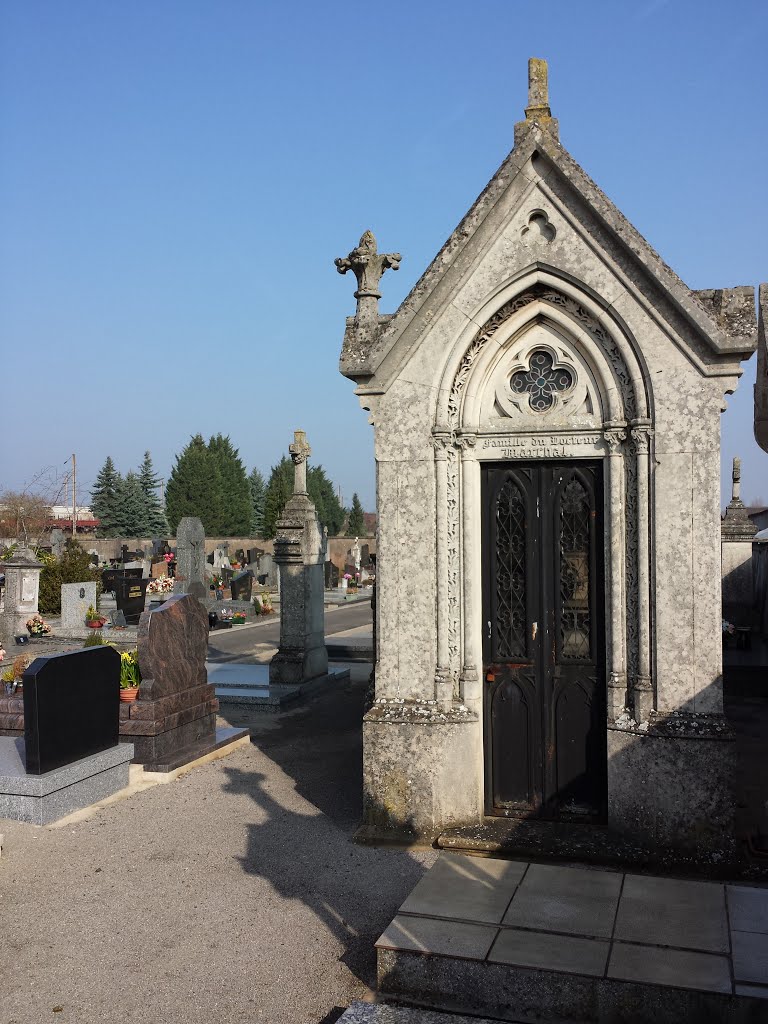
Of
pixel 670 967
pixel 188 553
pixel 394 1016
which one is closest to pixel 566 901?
pixel 670 967

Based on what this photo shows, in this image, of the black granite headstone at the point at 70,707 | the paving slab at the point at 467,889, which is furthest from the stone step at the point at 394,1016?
the black granite headstone at the point at 70,707

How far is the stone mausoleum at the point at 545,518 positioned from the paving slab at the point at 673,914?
4.95ft

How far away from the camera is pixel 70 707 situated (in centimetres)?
790

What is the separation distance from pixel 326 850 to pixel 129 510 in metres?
64.1

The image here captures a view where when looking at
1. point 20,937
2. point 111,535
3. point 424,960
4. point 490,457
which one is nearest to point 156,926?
point 20,937

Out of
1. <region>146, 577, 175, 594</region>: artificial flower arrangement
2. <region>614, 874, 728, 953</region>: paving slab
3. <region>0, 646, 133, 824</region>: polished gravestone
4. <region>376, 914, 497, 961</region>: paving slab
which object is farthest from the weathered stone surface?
<region>614, 874, 728, 953</region>: paving slab

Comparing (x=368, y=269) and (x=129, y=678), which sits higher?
(x=368, y=269)

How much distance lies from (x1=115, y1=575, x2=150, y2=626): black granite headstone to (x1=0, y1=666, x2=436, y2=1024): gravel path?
1475 centimetres

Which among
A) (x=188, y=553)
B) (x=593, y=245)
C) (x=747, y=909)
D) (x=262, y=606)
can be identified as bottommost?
(x=747, y=909)

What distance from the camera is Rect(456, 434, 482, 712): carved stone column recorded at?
22.6 feet

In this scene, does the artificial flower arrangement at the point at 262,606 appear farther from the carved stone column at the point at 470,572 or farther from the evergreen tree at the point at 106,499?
the evergreen tree at the point at 106,499

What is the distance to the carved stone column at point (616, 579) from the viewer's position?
6562 millimetres

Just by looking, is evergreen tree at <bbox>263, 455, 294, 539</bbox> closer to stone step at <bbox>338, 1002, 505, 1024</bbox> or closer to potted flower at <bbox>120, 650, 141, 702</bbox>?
potted flower at <bbox>120, 650, 141, 702</bbox>

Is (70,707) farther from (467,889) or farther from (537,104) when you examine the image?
(537,104)
